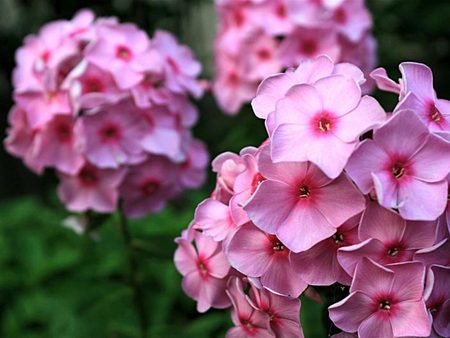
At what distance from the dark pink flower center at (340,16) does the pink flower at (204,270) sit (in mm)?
1231

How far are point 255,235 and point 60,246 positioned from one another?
1.90 meters

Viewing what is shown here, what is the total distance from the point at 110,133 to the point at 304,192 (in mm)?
837

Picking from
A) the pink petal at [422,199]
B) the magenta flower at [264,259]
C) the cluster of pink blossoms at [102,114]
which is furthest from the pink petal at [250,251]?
the cluster of pink blossoms at [102,114]

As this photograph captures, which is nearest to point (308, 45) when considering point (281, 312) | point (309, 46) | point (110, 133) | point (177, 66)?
point (309, 46)

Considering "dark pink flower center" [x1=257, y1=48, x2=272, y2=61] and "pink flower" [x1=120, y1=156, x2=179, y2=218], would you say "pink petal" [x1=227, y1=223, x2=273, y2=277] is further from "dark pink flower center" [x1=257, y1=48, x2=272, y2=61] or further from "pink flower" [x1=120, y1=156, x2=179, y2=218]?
"dark pink flower center" [x1=257, y1=48, x2=272, y2=61]

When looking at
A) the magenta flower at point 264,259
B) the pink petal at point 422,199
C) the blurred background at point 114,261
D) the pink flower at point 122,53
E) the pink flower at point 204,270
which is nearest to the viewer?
the pink petal at point 422,199

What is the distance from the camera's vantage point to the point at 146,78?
1.73 m

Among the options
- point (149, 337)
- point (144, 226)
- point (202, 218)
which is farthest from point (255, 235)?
point (144, 226)

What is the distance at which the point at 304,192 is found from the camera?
949 mm

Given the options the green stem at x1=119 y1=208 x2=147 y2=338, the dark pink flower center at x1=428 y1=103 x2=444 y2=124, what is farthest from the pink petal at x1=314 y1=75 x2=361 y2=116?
the green stem at x1=119 y1=208 x2=147 y2=338

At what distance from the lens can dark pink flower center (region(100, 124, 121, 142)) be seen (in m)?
1.67

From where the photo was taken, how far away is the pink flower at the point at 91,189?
1.73 m

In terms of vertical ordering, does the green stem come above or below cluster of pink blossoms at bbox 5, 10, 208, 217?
below

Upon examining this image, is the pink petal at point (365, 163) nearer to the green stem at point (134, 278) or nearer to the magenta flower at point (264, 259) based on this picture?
the magenta flower at point (264, 259)
